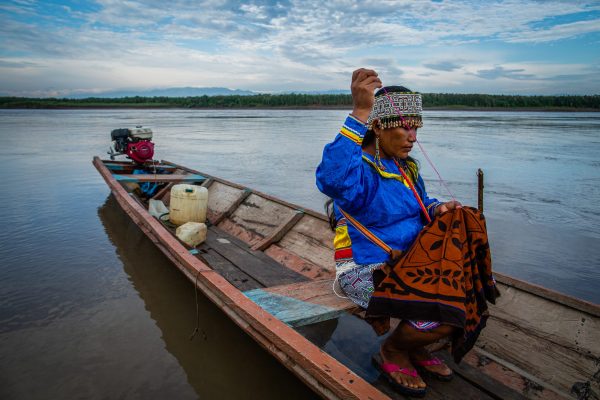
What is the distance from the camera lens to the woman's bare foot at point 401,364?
1936mm

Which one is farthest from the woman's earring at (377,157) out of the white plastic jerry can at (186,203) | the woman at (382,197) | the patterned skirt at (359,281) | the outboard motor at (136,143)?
the outboard motor at (136,143)

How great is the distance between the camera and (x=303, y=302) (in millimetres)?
2428

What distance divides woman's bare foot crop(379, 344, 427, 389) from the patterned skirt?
269mm

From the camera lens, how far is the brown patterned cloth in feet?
5.49

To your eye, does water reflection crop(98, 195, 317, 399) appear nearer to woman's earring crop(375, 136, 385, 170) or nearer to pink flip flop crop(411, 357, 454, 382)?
pink flip flop crop(411, 357, 454, 382)

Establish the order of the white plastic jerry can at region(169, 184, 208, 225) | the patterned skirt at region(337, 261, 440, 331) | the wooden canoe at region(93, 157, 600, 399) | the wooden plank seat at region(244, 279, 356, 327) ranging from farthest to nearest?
the white plastic jerry can at region(169, 184, 208, 225), the wooden plank seat at region(244, 279, 356, 327), the patterned skirt at region(337, 261, 440, 331), the wooden canoe at region(93, 157, 600, 399)

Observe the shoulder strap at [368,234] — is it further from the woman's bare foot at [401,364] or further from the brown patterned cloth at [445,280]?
the woman's bare foot at [401,364]

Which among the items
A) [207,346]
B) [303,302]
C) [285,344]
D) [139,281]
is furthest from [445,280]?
[139,281]

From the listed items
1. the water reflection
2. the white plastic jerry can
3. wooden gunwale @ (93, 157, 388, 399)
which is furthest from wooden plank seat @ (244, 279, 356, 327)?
the white plastic jerry can

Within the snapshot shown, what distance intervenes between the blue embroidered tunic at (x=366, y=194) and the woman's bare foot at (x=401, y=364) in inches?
19.5

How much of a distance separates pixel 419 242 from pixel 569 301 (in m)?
1.32

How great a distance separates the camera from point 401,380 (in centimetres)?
195

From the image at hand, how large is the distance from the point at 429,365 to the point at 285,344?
81 cm

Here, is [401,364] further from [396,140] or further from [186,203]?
[186,203]
